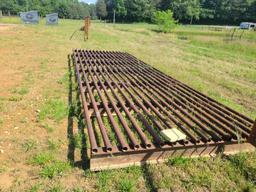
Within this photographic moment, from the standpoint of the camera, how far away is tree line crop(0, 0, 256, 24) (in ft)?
187

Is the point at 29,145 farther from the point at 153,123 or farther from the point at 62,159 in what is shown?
the point at 153,123

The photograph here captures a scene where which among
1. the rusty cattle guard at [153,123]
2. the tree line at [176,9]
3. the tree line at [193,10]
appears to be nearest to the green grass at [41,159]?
the rusty cattle guard at [153,123]

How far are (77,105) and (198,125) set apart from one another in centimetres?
230

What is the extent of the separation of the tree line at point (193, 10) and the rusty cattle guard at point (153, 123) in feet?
179

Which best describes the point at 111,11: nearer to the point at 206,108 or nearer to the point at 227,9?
the point at 227,9

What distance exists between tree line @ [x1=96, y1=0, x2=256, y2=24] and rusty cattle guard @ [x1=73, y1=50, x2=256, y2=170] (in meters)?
54.6

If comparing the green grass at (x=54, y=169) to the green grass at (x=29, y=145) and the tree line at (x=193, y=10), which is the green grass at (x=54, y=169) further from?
the tree line at (x=193, y=10)

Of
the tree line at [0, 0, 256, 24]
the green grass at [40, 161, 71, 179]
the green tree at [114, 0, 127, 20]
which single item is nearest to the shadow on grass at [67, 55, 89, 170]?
the green grass at [40, 161, 71, 179]

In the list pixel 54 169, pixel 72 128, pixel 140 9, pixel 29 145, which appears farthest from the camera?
pixel 140 9

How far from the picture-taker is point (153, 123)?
4.17 meters

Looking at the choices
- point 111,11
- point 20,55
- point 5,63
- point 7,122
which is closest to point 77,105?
point 7,122

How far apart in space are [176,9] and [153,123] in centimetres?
5781

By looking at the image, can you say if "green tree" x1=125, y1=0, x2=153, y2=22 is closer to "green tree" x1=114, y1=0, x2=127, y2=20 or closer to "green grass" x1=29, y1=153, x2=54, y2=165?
"green tree" x1=114, y1=0, x2=127, y2=20

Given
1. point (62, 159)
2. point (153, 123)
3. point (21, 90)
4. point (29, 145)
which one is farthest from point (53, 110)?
point (153, 123)
